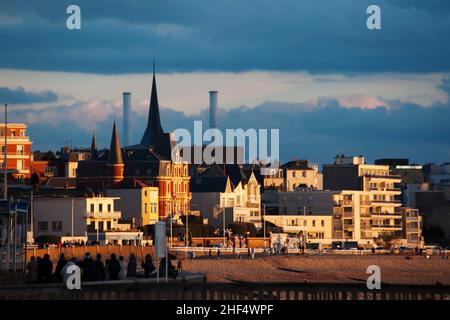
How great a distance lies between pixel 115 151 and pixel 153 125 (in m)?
26.1

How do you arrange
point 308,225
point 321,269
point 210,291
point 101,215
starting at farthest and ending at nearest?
point 308,225
point 101,215
point 321,269
point 210,291

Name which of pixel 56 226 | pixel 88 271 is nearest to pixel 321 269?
pixel 56 226

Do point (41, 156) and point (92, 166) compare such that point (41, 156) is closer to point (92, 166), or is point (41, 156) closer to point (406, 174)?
point (92, 166)

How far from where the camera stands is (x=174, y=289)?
144 feet

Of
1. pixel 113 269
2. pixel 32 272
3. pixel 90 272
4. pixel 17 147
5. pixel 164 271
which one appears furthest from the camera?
pixel 17 147

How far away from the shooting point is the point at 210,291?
4422 cm

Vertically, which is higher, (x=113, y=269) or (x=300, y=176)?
(x=300, y=176)

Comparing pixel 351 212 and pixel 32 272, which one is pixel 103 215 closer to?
pixel 351 212

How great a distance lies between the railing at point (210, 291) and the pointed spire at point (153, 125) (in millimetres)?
116083

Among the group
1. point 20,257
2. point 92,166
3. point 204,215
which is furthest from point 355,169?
point 20,257

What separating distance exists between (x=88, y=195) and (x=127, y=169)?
26.8 metres

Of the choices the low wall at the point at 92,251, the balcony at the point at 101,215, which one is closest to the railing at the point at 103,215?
the balcony at the point at 101,215

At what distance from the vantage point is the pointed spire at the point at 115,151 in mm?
147625

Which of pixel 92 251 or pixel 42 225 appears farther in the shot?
pixel 42 225
